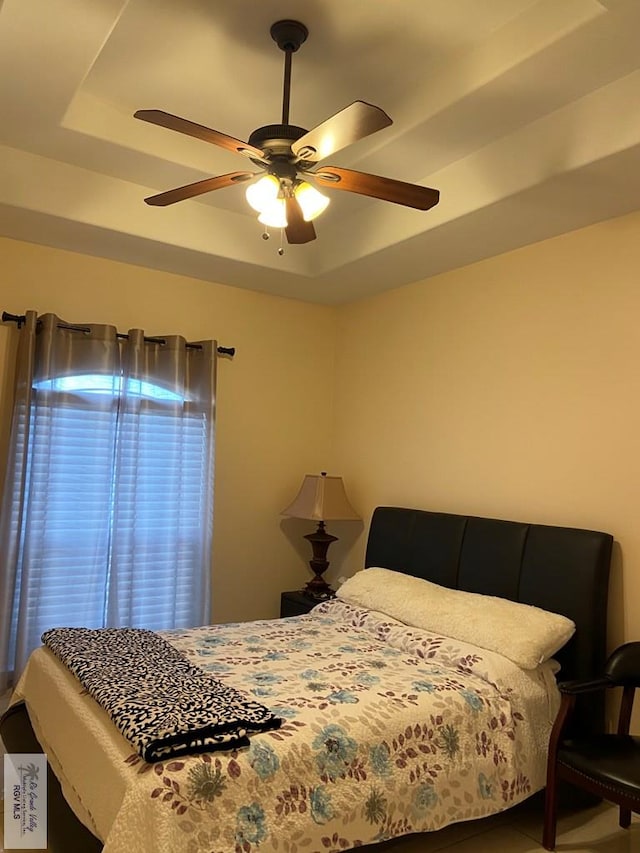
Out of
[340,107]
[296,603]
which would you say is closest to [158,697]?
[296,603]

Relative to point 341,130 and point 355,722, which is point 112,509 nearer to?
point 355,722

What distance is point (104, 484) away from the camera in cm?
361

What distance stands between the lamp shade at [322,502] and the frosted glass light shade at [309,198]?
2.04m

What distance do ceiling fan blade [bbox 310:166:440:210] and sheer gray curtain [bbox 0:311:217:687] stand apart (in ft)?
6.09

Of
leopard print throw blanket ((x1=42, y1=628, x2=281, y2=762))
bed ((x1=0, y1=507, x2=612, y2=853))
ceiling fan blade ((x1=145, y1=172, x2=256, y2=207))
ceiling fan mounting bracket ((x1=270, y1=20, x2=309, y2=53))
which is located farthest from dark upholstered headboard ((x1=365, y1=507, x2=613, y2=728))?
ceiling fan mounting bracket ((x1=270, y1=20, x2=309, y2=53))

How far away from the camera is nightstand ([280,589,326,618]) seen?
389 cm

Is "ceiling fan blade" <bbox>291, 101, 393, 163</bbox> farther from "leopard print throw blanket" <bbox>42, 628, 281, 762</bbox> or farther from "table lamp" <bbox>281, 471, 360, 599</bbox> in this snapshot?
"table lamp" <bbox>281, 471, 360, 599</bbox>

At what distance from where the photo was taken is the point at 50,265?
359 cm

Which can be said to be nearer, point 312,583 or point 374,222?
point 374,222

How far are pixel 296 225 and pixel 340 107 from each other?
699 mm

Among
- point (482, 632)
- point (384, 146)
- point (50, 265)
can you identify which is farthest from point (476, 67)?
point (50, 265)

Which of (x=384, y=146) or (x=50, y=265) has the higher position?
(x=384, y=146)

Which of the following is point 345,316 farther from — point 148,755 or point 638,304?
point 148,755

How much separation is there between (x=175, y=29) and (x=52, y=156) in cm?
109
